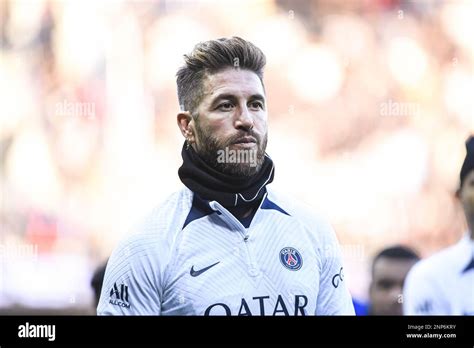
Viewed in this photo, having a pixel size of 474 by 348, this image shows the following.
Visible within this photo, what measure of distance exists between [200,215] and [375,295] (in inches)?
38.8

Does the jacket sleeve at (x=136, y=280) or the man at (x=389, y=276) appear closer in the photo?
the jacket sleeve at (x=136, y=280)

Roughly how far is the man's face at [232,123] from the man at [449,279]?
3.30 ft

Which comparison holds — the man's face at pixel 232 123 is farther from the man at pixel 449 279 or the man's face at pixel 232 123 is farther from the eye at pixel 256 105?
the man at pixel 449 279

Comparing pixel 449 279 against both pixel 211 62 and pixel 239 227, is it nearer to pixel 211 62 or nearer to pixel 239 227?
pixel 239 227

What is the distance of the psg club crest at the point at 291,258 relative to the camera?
4.19m

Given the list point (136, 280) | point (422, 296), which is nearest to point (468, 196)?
point (422, 296)

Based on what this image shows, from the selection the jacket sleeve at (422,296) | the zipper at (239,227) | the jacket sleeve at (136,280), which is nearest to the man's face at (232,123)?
the zipper at (239,227)

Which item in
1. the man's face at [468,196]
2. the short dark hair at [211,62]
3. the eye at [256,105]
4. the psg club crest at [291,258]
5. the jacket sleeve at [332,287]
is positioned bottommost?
the jacket sleeve at [332,287]

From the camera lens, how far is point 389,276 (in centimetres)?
458

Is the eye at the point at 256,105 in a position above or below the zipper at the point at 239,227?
above

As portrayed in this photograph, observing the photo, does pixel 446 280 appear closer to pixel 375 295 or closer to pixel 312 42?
pixel 375 295

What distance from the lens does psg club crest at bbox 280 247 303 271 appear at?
13.8ft

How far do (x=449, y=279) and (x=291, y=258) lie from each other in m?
0.89
